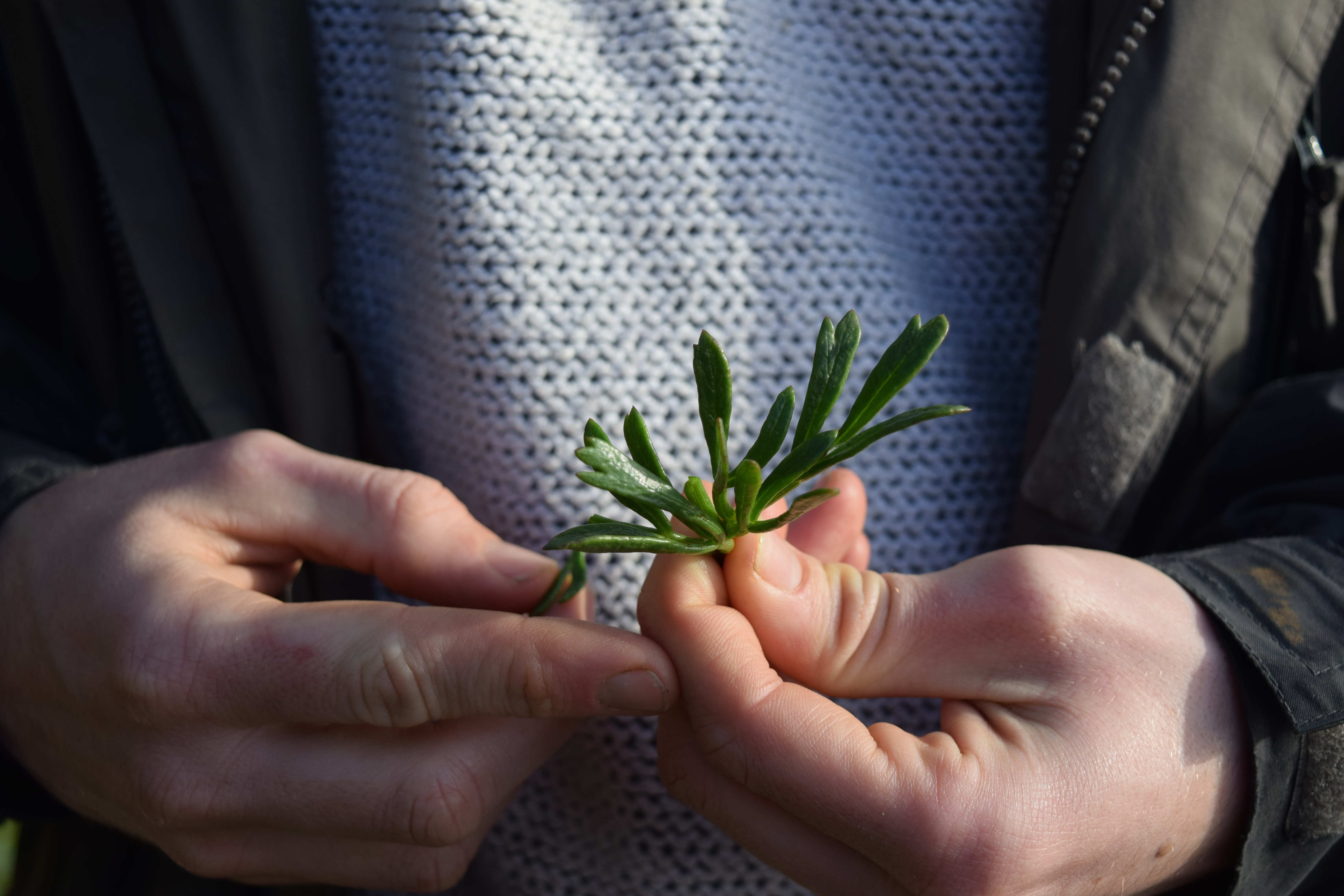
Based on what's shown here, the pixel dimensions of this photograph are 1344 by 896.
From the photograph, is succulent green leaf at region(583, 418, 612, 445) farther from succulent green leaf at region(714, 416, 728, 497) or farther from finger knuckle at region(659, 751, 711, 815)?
finger knuckle at region(659, 751, 711, 815)

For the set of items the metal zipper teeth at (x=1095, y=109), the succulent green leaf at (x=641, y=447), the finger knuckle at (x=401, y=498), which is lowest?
the finger knuckle at (x=401, y=498)

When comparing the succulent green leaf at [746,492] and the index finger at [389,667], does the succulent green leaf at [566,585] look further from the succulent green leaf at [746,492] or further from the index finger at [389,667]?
the succulent green leaf at [746,492]

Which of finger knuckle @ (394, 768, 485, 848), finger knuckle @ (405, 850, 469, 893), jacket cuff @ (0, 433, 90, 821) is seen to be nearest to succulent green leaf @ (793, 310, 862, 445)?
finger knuckle @ (394, 768, 485, 848)

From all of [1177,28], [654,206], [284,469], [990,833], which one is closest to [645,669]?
[990,833]

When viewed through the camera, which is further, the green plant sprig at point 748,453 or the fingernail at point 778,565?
the fingernail at point 778,565

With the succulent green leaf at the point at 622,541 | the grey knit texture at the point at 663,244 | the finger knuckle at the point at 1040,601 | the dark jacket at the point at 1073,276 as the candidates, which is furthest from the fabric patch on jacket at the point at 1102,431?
the succulent green leaf at the point at 622,541

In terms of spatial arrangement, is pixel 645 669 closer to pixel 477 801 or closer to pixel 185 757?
pixel 477 801

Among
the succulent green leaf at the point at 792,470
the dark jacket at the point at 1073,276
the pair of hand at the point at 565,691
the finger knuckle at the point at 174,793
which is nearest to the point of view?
the succulent green leaf at the point at 792,470
